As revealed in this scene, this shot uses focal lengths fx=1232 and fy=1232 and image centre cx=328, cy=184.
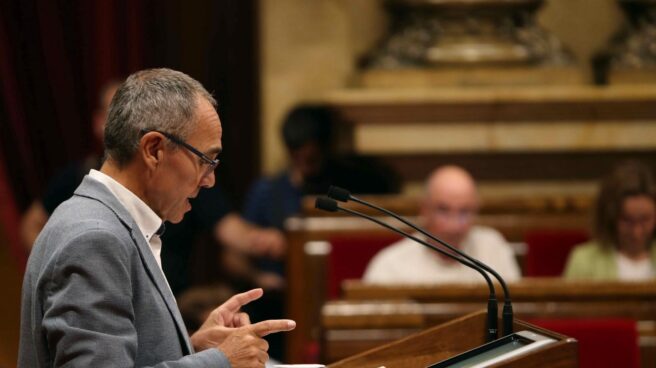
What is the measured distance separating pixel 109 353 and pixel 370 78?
15.0ft

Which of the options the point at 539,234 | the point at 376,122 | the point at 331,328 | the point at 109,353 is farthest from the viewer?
the point at 376,122

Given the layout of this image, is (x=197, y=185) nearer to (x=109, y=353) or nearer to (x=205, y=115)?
(x=205, y=115)

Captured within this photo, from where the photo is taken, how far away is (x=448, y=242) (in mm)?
5289

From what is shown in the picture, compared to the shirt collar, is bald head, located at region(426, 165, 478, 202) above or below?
below

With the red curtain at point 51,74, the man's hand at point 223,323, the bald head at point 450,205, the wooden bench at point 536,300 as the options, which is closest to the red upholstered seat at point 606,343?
the wooden bench at point 536,300

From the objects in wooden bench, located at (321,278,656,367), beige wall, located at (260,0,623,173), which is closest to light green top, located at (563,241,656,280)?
wooden bench, located at (321,278,656,367)

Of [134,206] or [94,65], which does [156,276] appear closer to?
[134,206]

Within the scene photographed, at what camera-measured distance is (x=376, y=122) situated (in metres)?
6.46

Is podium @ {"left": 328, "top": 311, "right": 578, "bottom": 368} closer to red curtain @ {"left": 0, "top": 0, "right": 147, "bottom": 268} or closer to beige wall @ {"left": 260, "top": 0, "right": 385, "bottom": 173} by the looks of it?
beige wall @ {"left": 260, "top": 0, "right": 385, "bottom": 173}

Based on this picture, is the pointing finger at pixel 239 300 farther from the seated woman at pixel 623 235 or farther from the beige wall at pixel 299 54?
the beige wall at pixel 299 54

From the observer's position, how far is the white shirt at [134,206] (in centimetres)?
231

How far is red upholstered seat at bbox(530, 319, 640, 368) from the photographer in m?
3.89

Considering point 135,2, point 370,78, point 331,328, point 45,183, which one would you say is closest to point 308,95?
point 370,78

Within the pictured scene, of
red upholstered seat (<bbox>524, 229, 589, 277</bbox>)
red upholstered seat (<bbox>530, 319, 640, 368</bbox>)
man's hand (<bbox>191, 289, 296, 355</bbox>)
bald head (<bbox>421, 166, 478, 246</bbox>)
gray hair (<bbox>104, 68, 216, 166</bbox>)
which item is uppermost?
gray hair (<bbox>104, 68, 216, 166</bbox>)
